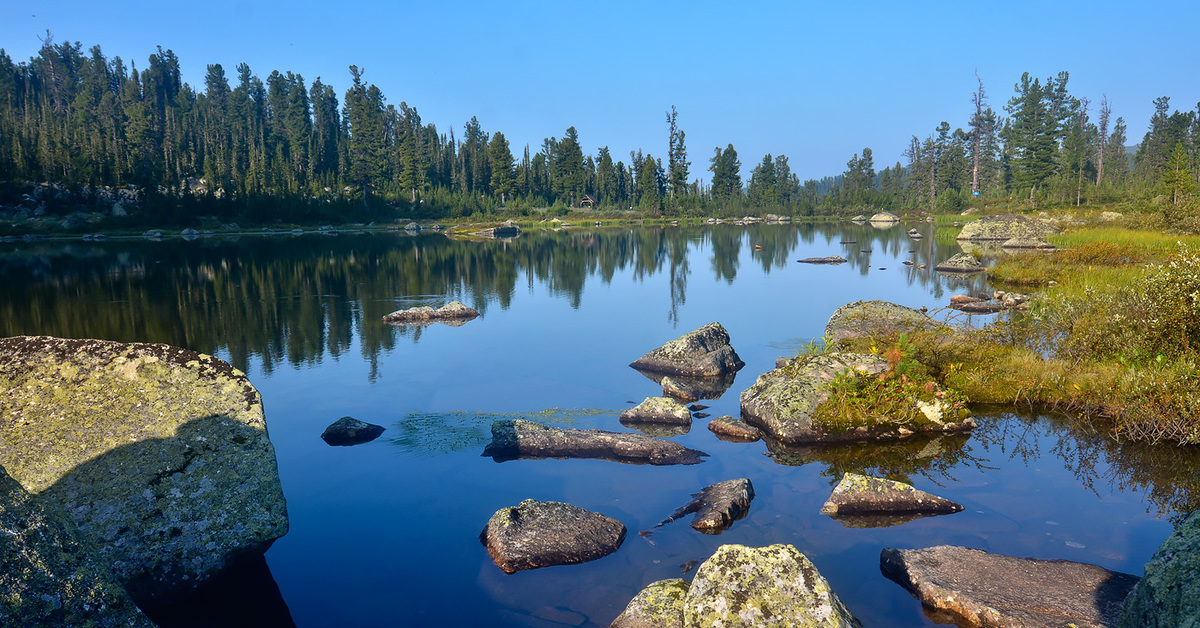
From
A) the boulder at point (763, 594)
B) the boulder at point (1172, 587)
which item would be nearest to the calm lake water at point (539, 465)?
the boulder at point (763, 594)

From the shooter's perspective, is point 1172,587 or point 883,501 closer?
point 1172,587

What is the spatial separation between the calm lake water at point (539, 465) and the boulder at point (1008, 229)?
29.4 meters

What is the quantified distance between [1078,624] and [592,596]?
4.65 metres

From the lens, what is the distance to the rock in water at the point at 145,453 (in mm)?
6887

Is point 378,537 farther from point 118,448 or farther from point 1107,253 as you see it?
point 1107,253

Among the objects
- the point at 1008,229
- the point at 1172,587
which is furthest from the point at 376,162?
the point at 1172,587

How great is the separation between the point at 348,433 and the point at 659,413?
19.5 feet

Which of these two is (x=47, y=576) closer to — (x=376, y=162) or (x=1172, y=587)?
(x=1172, y=587)

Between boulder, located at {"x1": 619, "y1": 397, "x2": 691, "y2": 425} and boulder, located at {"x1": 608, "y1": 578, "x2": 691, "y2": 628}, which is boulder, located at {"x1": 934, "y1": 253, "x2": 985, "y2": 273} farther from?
boulder, located at {"x1": 608, "y1": 578, "x2": 691, "y2": 628}

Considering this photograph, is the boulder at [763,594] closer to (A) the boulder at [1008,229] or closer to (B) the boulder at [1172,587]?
(B) the boulder at [1172,587]

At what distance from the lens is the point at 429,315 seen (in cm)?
2588

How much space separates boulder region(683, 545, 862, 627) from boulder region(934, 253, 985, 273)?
38.1m

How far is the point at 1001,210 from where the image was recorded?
9025 centimetres

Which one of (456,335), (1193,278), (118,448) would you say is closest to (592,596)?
(118,448)
